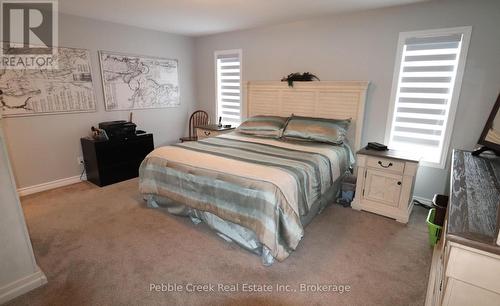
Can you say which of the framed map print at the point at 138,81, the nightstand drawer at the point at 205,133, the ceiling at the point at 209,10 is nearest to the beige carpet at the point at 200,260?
the nightstand drawer at the point at 205,133

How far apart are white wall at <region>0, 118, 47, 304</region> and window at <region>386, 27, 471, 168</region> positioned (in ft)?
11.7

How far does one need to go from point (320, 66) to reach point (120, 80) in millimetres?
3000

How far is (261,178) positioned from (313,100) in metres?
1.93

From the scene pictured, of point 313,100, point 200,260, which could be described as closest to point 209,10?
point 313,100

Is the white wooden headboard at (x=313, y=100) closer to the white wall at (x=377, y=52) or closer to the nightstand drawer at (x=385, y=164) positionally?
the white wall at (x=377, y=52)

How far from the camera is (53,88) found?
3281 mm

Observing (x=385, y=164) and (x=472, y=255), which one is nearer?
(x=472, y=255)

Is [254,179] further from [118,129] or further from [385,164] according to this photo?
[118,129]

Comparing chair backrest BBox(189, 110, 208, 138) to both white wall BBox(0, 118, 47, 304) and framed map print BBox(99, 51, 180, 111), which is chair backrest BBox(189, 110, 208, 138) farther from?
white wall BBox(0, 118, 47, 304)

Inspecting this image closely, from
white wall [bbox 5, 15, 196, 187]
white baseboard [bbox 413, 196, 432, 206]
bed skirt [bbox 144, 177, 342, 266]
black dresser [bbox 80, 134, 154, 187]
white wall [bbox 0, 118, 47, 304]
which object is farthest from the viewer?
black dresser [bbox 80, 134, 154, 187]

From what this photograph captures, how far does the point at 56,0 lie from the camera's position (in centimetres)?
271

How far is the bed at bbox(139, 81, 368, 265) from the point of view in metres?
1.98

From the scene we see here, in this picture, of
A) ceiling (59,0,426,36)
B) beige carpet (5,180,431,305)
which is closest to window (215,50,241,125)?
ceiling (59,0,426,36)

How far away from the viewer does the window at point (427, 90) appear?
261 cm
